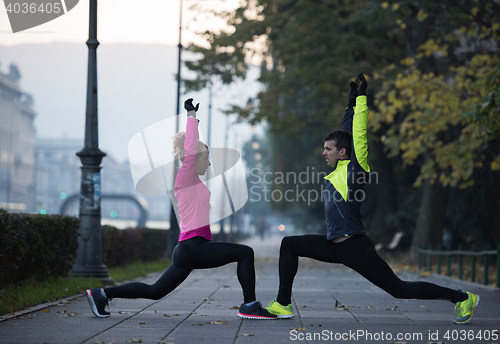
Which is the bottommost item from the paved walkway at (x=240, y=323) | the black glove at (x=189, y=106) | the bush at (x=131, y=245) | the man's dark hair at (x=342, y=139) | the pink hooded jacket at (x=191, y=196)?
the bush at (x=131, y=245)

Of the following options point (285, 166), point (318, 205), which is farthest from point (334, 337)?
point (318, 205)

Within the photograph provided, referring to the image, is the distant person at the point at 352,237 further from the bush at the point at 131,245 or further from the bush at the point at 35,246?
the bush at the point at 131,245

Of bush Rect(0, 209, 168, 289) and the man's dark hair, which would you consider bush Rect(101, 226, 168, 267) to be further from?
the man's dark hair

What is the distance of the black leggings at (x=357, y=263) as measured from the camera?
5.66 meters

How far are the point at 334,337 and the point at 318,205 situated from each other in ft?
98.5

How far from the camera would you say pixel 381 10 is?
17.7m

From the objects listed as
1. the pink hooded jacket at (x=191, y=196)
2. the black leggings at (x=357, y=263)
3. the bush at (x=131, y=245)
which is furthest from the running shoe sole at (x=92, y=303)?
the bush at (x=131, y=245)

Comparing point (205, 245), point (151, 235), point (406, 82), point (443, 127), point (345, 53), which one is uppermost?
point (345, 53)

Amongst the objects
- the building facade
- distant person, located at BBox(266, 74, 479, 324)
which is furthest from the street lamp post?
the building facade

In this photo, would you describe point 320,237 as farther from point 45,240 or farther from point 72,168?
point 72,168

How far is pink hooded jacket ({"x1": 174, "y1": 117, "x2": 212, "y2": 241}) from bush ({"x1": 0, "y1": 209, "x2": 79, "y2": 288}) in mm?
2717

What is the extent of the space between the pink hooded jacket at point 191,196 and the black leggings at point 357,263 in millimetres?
860

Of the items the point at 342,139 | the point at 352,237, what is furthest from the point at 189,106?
the point at 352,237

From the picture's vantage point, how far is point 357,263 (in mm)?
5664
